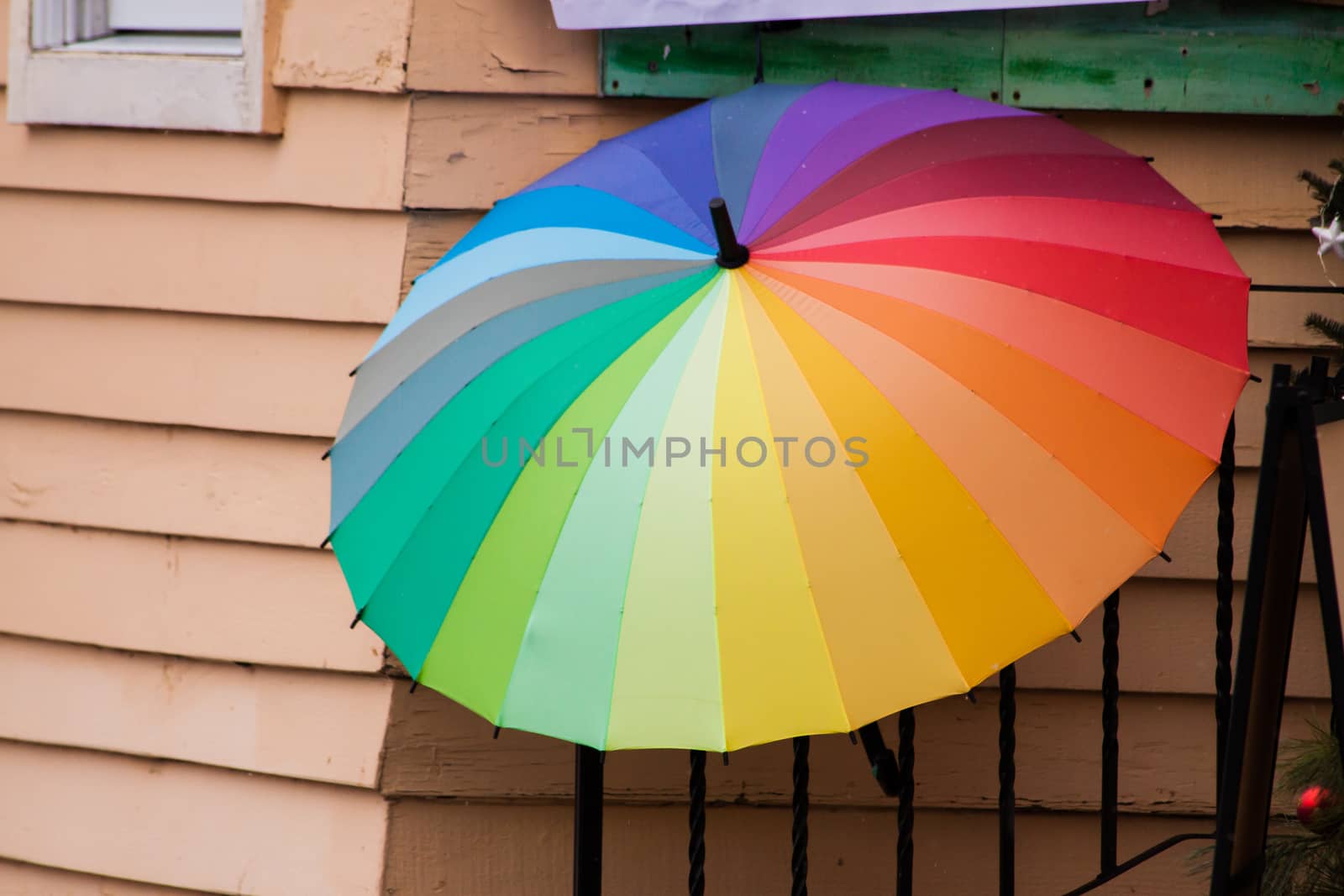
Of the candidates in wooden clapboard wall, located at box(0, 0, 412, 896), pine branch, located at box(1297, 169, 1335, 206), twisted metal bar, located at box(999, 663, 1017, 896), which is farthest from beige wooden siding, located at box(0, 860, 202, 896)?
pine branch, located at box(1297, 169, 1335, 206)

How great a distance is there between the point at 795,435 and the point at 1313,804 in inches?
39.9

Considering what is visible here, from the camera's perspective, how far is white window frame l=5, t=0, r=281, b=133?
9.20 feet

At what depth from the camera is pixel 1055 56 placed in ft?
8.68

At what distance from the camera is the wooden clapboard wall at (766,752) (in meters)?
2.70

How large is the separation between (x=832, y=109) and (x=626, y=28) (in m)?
0.65

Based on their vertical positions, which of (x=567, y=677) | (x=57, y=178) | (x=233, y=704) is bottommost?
(x=567, y=677)

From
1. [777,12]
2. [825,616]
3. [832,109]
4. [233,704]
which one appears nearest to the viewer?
[825,616]

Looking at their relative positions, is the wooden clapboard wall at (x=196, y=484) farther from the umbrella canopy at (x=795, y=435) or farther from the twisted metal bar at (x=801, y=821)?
the twisted metal bar at (x=801, y=821)

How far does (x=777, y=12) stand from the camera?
2.58m

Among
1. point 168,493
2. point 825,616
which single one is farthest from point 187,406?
point 825,616

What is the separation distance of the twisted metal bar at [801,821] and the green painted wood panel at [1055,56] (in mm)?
1443

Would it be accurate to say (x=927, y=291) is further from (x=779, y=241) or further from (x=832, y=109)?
(x=832, y=109)

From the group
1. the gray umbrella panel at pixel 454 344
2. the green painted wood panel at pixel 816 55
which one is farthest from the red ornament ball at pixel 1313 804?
the green painted wood panel at pixel 816 55

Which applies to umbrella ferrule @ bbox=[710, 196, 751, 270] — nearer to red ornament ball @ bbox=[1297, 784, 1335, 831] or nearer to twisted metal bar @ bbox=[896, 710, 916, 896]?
twisted metal bar @ bbox=[896, 710, 916, 896]
